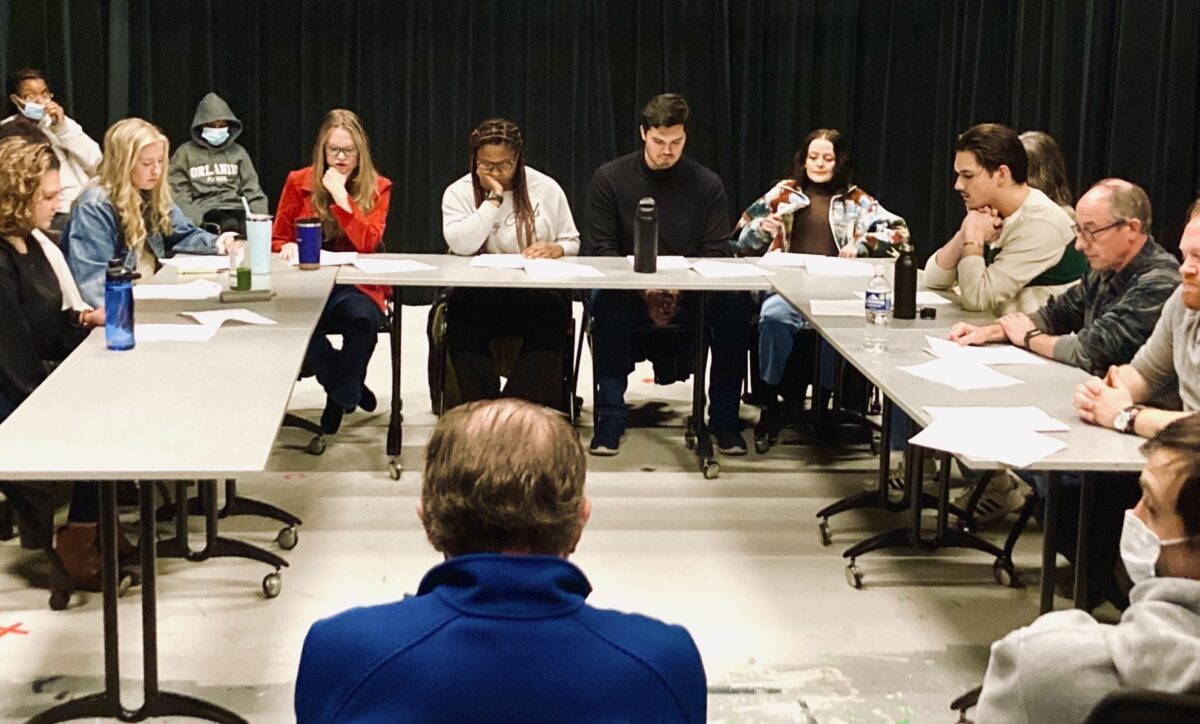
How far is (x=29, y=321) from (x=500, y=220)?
1.80 meters

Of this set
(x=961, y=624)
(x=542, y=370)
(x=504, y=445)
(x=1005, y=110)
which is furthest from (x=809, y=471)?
(x=504, y=445)

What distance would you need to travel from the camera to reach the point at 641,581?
12.1 ft

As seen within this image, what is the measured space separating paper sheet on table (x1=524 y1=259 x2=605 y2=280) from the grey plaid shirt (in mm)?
1535

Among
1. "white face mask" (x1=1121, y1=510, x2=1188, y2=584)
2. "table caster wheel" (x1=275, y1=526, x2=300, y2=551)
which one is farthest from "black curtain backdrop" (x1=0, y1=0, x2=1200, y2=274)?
"white face mask" (x1=1121, y1=510, x2=1188, y2=584)

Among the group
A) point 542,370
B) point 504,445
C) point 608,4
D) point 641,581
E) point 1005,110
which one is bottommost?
point 641,581

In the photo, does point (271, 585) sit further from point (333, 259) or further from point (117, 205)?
point (333, 259)

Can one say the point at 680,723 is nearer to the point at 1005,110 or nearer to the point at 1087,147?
the point at 1087,147

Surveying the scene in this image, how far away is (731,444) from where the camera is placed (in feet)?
15.9

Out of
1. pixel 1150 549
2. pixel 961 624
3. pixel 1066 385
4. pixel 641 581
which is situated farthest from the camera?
pixel 641 581

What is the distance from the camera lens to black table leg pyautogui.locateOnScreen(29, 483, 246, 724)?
106 inches

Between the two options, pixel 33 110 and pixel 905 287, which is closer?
pixel 905 287

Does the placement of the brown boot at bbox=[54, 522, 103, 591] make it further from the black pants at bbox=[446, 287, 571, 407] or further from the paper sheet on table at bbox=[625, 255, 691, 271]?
the paper sheet on table at bbox=[625, 255, 691, 271]

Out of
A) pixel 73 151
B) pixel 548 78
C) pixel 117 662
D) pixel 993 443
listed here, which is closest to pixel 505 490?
pixel 993 443

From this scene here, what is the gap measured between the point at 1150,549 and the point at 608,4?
6.19 metres
